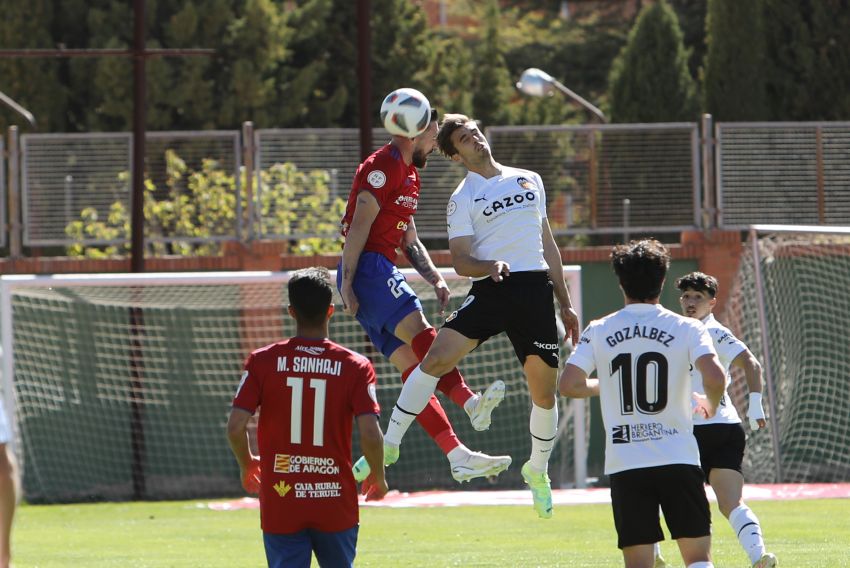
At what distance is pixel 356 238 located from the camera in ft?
29.5

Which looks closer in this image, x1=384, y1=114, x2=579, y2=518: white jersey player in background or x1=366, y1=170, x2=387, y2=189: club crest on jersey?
x1=384, y1=114, x2=579, y2=518: white jersey player in background

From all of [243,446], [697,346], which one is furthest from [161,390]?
[697,346]

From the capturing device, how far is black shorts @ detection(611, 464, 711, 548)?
6.62 metres

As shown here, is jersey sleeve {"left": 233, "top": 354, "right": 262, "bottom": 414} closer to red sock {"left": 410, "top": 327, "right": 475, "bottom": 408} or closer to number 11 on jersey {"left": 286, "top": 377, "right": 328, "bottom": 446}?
number 11 on jersey {"left": 286, "top": 377, "right": 328, "bottom": 446}

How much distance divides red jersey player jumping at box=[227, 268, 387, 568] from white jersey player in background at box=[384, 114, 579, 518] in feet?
7.95

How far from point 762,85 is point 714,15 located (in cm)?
177

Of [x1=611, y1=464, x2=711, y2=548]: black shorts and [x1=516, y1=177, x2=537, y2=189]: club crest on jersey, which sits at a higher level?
[x1=516, y1=177, x2=537, y2=189]: club crest on jersey

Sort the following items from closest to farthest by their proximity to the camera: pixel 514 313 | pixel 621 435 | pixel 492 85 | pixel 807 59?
1. pixel 621 435
2. pixel 514 313
3. pixel 807 59
4. pixel 492 85

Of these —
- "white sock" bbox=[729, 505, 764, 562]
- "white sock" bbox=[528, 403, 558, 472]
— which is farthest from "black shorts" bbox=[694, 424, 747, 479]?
"white sock" bbox=[528, 403, 558, 472]

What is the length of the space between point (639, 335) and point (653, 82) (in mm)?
22311

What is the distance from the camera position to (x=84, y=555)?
11688 millimetres

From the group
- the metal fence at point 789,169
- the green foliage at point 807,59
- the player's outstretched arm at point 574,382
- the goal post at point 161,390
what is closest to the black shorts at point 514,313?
the player's outstretched arm at point 574,382

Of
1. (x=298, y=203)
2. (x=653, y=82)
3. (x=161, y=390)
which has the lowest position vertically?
(x=161, y=390)

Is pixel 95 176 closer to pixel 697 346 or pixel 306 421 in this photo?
pixel 306 421
